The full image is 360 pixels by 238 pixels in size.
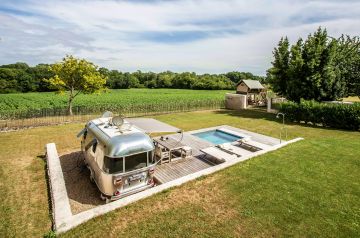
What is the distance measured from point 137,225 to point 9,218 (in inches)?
165

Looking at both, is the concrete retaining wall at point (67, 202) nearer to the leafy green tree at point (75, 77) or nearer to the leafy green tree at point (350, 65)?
the leafy green tree at point (75, 77)

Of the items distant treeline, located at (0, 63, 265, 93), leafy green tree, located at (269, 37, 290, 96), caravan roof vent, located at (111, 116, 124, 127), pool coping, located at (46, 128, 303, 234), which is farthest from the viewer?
distant treeline, located at (0, 63, 265, 93)

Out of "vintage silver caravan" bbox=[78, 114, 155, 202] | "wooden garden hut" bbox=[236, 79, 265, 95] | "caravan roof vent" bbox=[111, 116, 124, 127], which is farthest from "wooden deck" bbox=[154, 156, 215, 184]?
"wooden garden hut" bbox=[236, 79, 265, 95]

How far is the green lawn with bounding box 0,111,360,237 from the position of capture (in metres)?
6.53

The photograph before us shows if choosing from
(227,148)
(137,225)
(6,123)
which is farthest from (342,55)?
(6,123)

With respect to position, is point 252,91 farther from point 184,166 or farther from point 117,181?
point 117,181

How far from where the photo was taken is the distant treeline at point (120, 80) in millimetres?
73500

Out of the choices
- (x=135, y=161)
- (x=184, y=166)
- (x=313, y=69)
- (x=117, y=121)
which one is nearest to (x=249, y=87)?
(x=313, y=69)

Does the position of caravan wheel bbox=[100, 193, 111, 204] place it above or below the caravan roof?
below

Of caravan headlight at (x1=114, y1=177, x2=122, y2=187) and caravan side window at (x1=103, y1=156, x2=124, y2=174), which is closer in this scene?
caravan side window at (x1=103, y1=156, x2=124, y2=174)

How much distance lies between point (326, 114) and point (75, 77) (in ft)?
90.0

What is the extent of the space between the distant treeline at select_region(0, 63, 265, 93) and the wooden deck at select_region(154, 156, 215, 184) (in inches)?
2261

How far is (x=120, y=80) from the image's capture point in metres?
93.9

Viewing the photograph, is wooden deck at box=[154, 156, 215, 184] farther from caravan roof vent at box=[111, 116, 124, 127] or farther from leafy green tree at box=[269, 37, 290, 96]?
leafy green tree at box=[269, 37, 290, 96]
